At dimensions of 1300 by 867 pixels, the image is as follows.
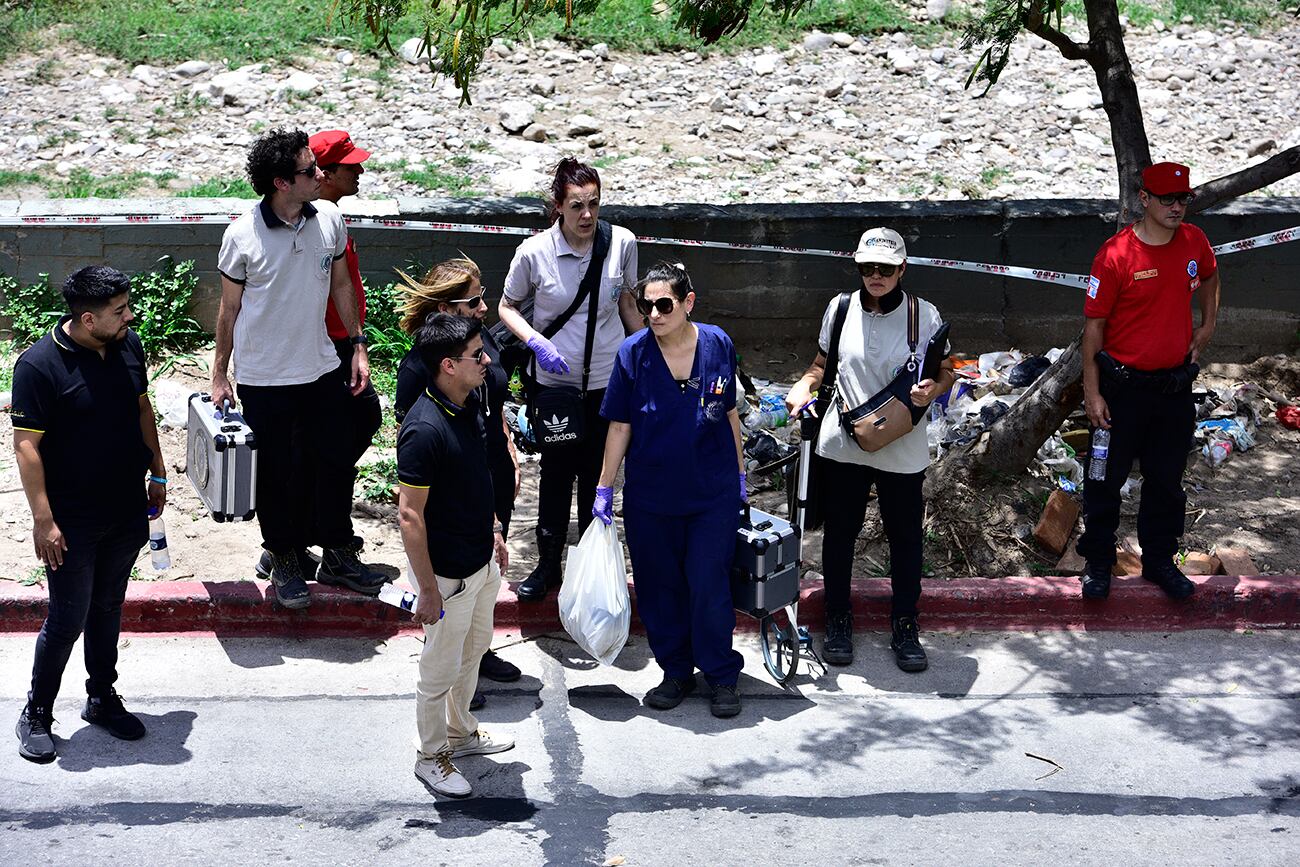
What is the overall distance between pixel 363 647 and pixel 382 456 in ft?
5.46

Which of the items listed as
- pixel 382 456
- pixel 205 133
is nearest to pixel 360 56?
pixel 205 133

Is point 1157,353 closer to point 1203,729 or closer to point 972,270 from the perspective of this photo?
point 1203,729

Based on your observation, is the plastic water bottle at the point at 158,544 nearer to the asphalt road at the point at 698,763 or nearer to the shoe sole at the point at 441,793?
the asphalt road at the point at 698,763

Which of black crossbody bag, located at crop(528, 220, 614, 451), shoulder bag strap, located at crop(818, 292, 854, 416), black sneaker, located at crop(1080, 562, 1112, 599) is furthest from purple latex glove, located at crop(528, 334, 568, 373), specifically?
black sneaker, located at crop(1080, 562, 1112, 599)

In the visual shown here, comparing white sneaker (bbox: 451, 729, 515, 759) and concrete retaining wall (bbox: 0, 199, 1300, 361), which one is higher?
concrete retaining wall (bbox: 0, 199, 1300, 361)

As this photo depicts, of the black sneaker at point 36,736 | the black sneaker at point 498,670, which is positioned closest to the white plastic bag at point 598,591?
the black sneaker at point 498,670

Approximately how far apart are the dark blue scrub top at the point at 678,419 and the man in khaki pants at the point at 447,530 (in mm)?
787

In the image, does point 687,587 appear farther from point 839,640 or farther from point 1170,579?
point 1170,579

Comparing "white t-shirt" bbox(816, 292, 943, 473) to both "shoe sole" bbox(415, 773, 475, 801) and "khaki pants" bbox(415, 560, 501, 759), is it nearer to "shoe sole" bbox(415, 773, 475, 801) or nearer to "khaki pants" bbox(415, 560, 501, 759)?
"khaki pants" bbox(415, 560, 501, 759)

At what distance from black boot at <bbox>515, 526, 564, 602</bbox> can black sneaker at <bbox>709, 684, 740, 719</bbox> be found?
1.03 meters

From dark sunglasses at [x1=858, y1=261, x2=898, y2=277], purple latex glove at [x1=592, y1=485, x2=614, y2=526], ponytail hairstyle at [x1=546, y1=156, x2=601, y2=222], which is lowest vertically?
purple latex glove at [x1=592, y1=485, x2=614, y2=526]

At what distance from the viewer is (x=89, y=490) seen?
493 centimetres

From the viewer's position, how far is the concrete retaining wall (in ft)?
28.1

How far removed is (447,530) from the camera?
4.70 metres
